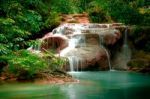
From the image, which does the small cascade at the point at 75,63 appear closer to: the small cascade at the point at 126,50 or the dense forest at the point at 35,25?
the dense forest at the point at 35,25

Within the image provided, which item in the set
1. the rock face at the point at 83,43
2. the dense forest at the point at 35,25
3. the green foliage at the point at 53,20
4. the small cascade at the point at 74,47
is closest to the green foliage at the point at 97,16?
the dense forest at the point at 35,25

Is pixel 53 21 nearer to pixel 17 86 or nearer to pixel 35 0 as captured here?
pixel 17 86

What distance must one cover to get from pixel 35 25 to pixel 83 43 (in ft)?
48.0

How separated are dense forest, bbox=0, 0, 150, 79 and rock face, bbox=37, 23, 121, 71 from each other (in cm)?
188

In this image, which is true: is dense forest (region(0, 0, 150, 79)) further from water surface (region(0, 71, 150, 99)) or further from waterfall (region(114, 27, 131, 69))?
water surface (region(0, 71, 150, 99))

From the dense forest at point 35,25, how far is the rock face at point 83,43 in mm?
1878

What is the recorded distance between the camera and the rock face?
985 inches

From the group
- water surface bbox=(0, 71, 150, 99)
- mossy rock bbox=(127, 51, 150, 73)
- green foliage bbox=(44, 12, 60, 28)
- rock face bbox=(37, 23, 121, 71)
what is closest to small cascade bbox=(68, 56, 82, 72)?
rock face bbox=(37, 23, 121, 71)

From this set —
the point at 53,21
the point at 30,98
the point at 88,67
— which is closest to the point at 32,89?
the point at 30,98

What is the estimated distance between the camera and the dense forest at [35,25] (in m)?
11.7

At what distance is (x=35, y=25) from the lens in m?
12.4

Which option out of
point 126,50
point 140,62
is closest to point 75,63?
point 140,62

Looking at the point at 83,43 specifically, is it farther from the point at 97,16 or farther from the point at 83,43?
the point at 97,16

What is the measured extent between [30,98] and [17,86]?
314cm
